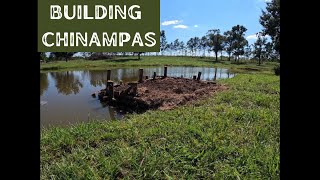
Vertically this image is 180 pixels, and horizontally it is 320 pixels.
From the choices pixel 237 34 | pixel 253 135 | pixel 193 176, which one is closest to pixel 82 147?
pixel 193 176

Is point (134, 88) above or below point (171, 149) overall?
above

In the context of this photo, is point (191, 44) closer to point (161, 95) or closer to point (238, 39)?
point (238, 39)

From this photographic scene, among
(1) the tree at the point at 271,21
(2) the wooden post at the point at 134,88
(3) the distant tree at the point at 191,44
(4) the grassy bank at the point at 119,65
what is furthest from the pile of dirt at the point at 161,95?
(3) the distant tree at the point at 191,44

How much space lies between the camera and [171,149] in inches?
198

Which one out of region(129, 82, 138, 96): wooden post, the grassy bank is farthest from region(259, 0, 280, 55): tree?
region(129, 82, 138, 96): wooden post

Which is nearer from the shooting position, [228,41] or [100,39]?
[100,39]

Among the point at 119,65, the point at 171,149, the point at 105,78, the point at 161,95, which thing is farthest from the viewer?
the point at 119,65

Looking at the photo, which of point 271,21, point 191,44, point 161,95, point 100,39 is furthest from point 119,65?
point 191,44

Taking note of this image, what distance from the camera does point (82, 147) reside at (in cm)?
552

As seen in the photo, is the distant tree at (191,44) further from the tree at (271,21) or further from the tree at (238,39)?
the tree at (271,21)

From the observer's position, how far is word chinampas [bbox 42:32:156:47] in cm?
233

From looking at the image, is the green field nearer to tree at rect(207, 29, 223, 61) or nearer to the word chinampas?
the word chinampas

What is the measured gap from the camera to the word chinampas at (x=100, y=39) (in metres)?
2.33

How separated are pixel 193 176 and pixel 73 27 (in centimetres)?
283
